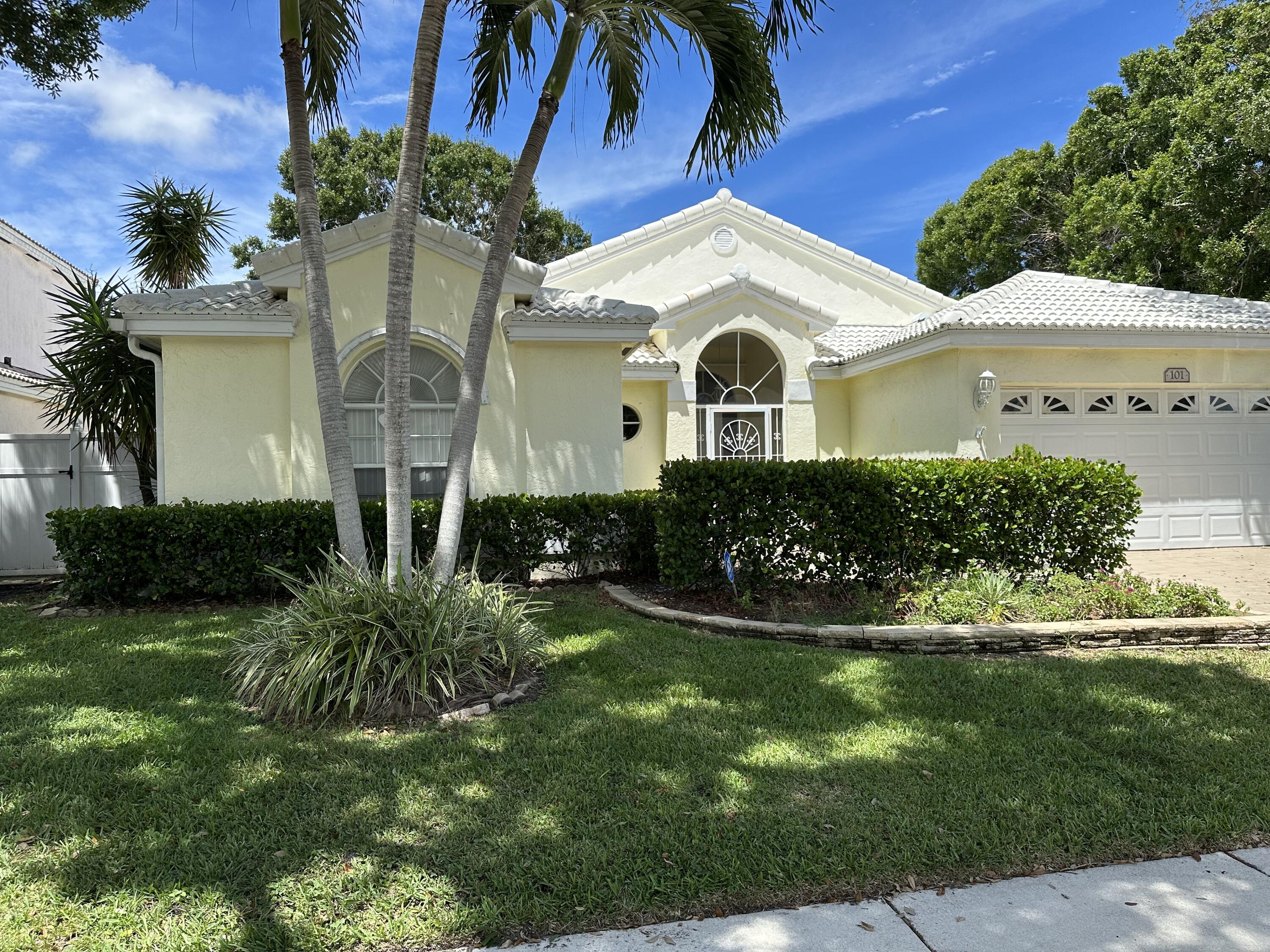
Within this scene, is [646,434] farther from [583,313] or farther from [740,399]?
[583,313]

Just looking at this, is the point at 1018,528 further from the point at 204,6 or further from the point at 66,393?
the point at 66,393

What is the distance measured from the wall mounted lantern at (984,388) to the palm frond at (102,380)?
1168 centimetres

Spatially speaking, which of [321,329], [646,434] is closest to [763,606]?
[321,329]

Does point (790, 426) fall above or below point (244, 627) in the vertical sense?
above

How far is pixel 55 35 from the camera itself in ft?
33.6

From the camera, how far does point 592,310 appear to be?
978cm

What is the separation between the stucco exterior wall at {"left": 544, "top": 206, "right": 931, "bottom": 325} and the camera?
17703 mm

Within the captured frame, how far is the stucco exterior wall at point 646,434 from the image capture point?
14.3m

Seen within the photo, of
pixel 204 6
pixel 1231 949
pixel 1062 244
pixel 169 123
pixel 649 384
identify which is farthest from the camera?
pixel 1062 244

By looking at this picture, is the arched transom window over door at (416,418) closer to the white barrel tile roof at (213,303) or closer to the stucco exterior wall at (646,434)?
the white barrel tile roof at (213,303)

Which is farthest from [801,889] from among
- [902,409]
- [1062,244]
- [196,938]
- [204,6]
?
[1062,244]

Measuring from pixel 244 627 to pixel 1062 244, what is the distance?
26150 millimetres

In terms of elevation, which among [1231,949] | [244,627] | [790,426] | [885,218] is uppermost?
[885,218]

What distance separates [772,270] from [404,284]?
14.0 metres
